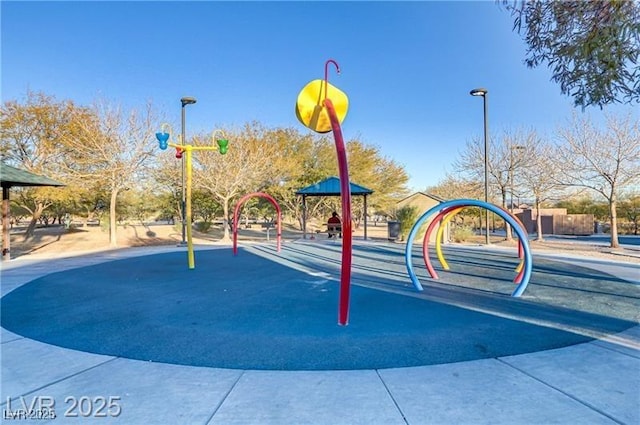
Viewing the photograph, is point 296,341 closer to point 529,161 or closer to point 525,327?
point 525,327

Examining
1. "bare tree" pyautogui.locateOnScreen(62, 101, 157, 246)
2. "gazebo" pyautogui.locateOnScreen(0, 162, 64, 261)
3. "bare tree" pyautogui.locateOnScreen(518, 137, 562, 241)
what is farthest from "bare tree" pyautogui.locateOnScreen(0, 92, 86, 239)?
"bare tree" pyautogui.locateOnScreen(518, 137, 562, 241)

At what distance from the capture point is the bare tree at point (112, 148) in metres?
17.0

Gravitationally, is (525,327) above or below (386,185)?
below

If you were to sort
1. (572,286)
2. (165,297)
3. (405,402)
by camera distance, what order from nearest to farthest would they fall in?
(405,402)
(165,297)
(572,286)

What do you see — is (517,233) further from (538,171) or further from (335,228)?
(538,171)

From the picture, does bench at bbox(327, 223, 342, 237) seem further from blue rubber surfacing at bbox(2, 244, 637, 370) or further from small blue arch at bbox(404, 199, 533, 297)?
small blue arch at bbox(404, 199, 533, 297)

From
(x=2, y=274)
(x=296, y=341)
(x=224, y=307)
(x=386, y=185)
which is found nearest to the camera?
(x=296, y=341)

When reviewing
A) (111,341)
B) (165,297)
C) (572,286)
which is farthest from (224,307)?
(572,286)

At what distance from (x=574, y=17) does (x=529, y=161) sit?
55.3 feet

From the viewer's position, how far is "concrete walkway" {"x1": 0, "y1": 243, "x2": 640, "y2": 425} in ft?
8.34

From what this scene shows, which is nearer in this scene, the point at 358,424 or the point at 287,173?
the point at 358,424

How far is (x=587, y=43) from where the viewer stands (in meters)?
3.88

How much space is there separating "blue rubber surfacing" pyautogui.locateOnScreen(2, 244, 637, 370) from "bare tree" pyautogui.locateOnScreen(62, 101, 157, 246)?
10247 millimetres

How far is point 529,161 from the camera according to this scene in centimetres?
1908
